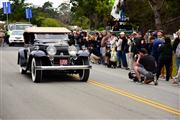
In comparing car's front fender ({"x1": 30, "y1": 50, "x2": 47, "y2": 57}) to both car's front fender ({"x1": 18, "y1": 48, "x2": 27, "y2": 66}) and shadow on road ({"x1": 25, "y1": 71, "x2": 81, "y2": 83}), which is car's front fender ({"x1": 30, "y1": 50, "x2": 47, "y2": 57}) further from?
car's front fender ({"x1": 18, "y1": 48, "x2": 27, "y2": 66})

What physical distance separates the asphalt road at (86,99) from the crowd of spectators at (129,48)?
1.30 metres

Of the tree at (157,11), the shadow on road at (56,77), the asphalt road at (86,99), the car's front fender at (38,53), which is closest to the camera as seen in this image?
the asphalt road at (86,99)

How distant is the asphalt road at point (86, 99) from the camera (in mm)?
10961

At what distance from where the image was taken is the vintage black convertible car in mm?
16906

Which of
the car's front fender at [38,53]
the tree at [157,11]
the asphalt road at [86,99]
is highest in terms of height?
the tree at [157,11]

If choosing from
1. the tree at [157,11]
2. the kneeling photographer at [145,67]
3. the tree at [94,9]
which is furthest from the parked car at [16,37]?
the kneeling photographer at [145,67]

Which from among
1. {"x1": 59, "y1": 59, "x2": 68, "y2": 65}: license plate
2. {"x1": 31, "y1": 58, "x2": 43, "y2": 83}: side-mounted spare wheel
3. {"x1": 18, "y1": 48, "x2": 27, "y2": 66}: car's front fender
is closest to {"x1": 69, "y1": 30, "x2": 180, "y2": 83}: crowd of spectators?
{"x1": 59, "y1": 59, "x2": 68, "y2": 65}: license plate

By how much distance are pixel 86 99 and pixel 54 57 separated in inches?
164

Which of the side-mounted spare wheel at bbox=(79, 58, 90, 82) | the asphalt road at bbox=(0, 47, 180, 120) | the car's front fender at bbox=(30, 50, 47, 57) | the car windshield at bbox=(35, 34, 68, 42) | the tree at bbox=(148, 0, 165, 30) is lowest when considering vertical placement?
the asphalt road at bbox=(0, 47, 180, 120)

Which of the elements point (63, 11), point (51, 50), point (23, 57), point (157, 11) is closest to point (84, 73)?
point (51, 50)

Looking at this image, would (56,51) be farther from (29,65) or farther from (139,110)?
(139,110)

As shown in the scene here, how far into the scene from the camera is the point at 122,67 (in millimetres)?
24703

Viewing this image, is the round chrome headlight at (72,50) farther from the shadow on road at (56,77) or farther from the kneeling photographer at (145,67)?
the kneeling photographer at (145,67)

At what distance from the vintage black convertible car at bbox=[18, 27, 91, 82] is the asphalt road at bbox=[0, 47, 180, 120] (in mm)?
417
